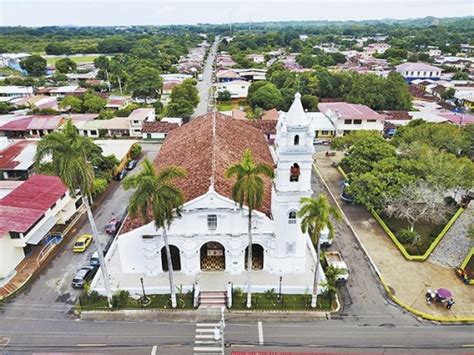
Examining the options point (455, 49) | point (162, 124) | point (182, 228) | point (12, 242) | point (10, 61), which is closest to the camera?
point (182, 228)

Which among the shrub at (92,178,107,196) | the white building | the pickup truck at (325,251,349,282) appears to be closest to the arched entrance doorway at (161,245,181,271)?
the pickup truck at (325,251,349,282)

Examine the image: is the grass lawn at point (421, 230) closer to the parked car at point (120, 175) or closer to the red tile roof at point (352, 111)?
the red tile roof at point (352, 111)

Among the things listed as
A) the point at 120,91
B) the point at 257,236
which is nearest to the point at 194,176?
the point at 257,236

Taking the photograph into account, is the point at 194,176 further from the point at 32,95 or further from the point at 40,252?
the point at 32,95

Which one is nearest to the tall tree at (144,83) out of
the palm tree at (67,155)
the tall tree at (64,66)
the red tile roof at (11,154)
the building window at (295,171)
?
the red tile roof at (11,154)

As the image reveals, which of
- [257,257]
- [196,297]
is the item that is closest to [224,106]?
[257,257]

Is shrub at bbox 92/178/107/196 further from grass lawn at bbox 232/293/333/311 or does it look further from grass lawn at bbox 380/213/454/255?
grass lawn at bbox 380/213/454/255
